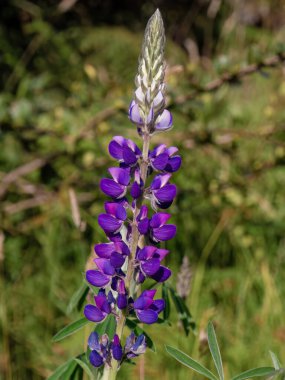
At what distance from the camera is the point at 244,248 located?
120 inches

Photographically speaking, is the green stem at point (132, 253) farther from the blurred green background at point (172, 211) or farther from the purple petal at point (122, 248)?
the blurred green background at point (172, 211)

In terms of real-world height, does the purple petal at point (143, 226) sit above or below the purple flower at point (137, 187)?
below

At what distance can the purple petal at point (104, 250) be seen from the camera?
1.19 meters

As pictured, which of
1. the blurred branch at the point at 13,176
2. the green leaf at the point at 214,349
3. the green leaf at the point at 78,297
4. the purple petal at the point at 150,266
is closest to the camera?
the purple petal at the point at 150,266

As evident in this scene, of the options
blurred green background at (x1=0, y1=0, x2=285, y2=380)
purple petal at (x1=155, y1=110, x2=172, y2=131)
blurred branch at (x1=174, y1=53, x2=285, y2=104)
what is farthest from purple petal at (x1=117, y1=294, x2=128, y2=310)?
blurred branch at (x1=174, y1=53, x2=285, y2=104)

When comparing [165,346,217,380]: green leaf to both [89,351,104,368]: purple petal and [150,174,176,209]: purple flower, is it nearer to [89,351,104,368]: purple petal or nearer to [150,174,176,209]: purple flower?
[89,351,104,368]: purple petal

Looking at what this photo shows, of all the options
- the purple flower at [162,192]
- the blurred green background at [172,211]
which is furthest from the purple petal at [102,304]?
the blurred green background at [172,211]

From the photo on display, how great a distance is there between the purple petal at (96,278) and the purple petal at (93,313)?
0.05 meters

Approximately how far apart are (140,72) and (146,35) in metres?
0.07

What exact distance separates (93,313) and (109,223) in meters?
0.18

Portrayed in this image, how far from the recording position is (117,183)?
1211 mm

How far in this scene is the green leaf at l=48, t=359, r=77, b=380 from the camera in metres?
1.30

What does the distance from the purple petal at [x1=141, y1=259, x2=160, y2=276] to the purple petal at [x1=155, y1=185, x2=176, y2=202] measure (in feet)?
0.39

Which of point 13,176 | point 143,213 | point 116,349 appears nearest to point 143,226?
point 143,213
